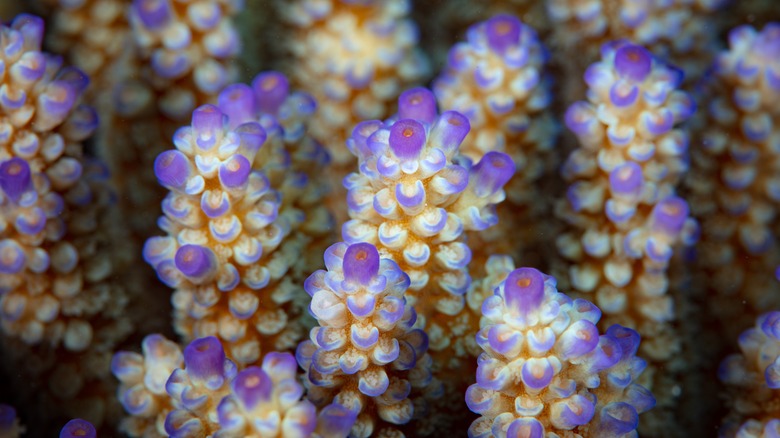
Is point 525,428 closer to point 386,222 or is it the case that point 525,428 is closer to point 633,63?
point 386,222

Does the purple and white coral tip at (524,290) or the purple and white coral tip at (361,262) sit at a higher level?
the purple and white coral tip at (361,262)

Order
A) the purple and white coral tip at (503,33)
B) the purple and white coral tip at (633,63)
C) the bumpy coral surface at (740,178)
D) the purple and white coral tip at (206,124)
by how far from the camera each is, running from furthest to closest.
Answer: the bumpy coral surface at (740,178) → the purple and white coral tip at (503,33) → the purple and white coral tip at (633,63) → the purple and white coral tip at (206,124)

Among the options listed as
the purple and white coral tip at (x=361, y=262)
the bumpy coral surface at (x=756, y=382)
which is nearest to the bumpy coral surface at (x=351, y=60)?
the purple and white coral tip at (x=361, y=262)

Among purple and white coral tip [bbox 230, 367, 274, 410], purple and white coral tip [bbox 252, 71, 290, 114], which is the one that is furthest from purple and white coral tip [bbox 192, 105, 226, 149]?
purple and white coral tip [bbox 230, 367, 274, 410]

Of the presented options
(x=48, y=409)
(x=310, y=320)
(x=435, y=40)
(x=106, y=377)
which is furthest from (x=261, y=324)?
(x=435, y=40)

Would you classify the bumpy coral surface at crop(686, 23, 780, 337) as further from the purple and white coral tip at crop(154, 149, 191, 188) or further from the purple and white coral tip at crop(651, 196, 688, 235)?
the purple and white coral tip at crop(154, 149, 191, 188)

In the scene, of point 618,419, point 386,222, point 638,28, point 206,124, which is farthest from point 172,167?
point 638,28

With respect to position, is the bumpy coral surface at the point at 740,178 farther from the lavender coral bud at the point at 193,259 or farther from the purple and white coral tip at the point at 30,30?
the purple and white coral tip at the point at 30,30
